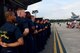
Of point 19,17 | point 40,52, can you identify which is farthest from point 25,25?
point 40,52

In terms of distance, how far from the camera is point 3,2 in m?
10.4

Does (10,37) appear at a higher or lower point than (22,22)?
lower

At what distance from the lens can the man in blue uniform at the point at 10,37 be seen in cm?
631

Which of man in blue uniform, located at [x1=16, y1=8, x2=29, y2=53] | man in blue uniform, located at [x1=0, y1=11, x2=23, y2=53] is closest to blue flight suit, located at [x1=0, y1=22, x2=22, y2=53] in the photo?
man in blue uniform, located at [x1=0, y1=11, x2=23, y2=53]

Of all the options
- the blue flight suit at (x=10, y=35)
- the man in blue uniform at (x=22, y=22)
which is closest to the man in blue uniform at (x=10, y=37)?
the blue flight suit at (x=10, y=35)

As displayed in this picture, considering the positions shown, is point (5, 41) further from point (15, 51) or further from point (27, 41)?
point (27, 41)

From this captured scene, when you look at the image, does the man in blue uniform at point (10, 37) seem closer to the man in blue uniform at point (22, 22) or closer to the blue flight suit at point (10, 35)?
the blue flight suit at point (10, 35)

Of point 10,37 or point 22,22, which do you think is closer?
point 10,37

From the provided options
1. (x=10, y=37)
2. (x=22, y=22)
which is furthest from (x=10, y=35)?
(x=22, y=22)

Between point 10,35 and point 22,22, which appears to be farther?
point 22,22

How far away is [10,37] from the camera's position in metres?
6.40

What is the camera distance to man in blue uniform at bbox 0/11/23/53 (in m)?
6.31

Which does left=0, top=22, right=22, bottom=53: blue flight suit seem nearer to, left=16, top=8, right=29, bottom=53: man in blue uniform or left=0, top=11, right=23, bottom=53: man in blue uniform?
left=0, top=11, right=23, bottom=53: man in blue uniform

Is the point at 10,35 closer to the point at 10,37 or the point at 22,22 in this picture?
the point at 10,37
